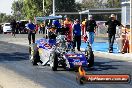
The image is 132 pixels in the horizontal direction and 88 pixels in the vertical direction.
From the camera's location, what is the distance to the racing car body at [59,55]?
15984mm

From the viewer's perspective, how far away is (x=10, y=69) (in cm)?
1734

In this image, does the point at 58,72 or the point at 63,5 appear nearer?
the point at 58,72

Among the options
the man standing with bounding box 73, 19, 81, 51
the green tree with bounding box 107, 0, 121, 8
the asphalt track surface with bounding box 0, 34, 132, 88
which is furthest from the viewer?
the green tree with bounding box 107, 0, 121, 8

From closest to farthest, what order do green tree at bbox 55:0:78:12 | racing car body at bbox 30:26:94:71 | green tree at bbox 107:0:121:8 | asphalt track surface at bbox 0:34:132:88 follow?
1. asphalt track surface at bbox 0:34:132:88
2. racing car body at bbox 30:26:94:71
3. green tree at bbox 55:0:78:12
4. green tree at bbox 107:0:121:8

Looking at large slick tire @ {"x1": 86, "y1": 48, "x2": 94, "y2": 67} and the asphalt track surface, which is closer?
the asphalt track surface

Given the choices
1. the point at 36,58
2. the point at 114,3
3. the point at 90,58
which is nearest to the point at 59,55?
the point at 90,58

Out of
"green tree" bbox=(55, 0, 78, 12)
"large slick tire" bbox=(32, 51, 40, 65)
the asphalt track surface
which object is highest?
"green tree" bbox=(55, 0, 78, 12)

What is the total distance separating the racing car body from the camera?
16.0 m

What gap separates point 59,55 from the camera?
16.4 metres

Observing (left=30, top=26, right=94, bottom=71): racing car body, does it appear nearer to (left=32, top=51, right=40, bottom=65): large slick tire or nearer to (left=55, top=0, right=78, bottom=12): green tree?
(left=32, top=51, right=40, bottom=65): large slick tire

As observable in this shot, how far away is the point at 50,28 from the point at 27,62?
8.15 ft

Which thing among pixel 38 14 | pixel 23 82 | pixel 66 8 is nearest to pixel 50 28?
pixel 23 82

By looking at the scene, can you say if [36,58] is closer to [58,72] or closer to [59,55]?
[59,55]

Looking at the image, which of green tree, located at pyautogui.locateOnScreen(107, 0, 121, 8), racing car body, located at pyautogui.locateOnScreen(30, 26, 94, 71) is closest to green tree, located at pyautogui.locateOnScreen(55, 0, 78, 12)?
green tree, located at pyautogui.locateOnScreen(107, 0, 121, 8)
